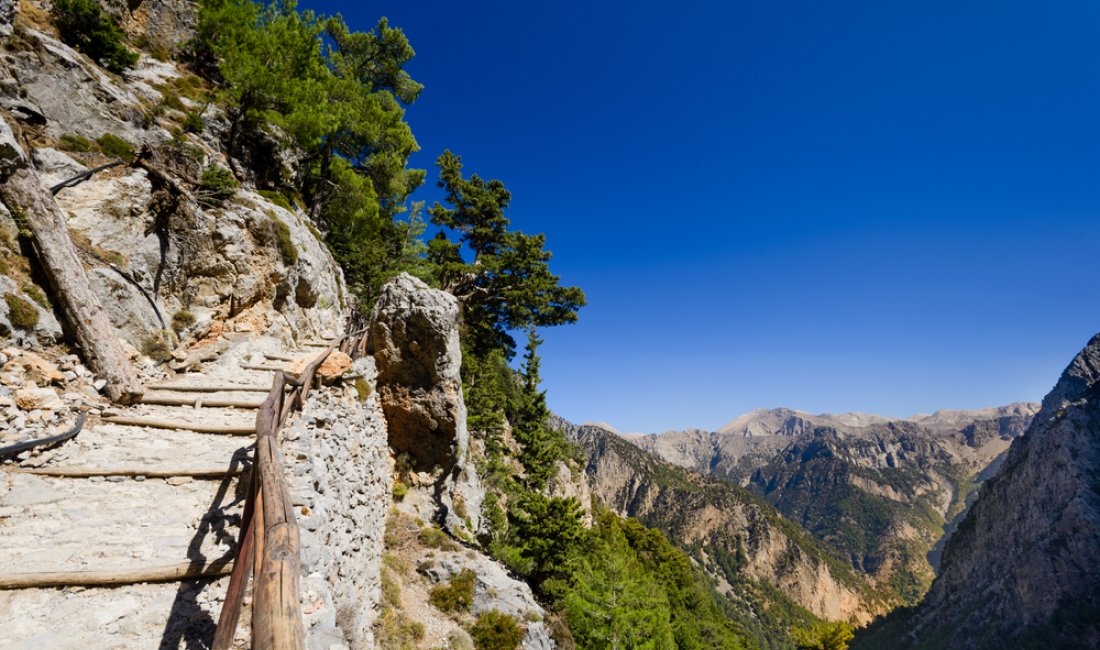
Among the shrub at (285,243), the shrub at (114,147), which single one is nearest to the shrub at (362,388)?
the shrub at (285,243)

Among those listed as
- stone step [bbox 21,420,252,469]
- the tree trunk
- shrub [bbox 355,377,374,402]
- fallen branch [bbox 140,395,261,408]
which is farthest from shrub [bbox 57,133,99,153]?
shrub [bbox 355,377,374,402]

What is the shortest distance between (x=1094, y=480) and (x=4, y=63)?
162 meters

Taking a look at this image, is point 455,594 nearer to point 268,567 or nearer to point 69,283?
point 268,567

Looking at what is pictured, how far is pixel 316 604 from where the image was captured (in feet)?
15.0

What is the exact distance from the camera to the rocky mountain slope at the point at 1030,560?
3246 inches

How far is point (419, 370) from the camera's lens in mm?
14914

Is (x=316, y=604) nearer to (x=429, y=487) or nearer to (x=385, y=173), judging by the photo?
(x=429, y=487)

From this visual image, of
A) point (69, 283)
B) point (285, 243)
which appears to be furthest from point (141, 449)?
point (285, 243)

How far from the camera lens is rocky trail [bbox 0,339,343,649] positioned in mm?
3619

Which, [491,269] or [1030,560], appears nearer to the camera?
[491,269]

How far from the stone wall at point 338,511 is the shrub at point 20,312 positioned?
14.8 ft

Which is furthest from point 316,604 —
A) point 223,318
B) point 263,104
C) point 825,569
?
point 825,569

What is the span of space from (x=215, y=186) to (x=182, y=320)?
4491 mm

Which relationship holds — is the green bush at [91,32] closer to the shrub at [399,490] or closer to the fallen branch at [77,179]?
the fallen branch at [77,179]
